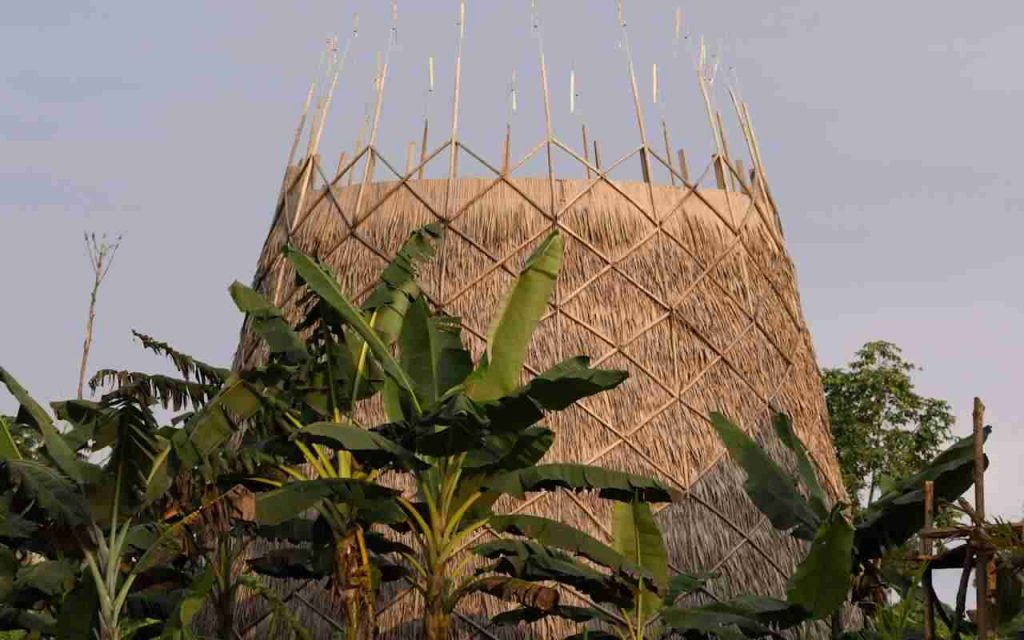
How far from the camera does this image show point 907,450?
18.0 meters

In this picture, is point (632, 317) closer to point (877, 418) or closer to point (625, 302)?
point (625, 302)

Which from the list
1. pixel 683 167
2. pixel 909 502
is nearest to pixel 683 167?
pixel 683 167

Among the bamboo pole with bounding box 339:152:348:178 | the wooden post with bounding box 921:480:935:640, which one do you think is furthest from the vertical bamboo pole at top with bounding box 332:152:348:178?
the wooden post with bounding box 921:480:935:640

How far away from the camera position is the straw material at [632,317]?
35.3 ft

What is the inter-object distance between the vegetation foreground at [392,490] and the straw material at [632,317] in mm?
1247

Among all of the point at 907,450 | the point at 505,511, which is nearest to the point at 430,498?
the point at 505,511

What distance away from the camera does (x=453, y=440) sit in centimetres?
823

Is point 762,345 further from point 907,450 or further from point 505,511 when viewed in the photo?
point 907,450

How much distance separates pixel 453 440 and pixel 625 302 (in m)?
3.31

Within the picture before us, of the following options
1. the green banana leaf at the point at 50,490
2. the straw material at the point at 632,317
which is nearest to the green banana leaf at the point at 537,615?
the straw material at the point at 632,317

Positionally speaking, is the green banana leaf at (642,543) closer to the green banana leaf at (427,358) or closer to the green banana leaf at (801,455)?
the green banana leaf at (801,455)

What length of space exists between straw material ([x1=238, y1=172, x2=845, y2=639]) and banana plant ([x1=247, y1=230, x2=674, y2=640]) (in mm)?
1671

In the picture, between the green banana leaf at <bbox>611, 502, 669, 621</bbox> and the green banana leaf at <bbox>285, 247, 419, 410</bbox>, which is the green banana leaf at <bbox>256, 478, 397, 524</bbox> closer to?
the green banana leaf at <bbox>285, 247, 419, 410</bbox>

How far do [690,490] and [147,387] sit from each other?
4014 millimetres
